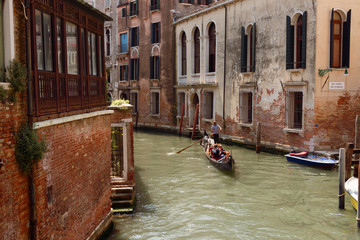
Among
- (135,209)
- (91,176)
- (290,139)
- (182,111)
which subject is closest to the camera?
(91,176)

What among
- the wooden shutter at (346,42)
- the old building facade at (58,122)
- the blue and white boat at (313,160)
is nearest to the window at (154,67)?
the blue and white boat at (313,160)

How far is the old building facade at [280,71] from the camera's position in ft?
45.3

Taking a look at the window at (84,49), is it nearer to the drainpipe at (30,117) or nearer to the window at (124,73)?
the drainpipe at (30,117)

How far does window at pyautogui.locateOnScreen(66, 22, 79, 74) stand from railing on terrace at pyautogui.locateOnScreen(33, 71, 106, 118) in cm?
14

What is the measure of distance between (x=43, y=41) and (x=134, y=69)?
890 inches

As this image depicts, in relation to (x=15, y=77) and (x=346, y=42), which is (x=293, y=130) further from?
Answer: (x=15, y=77)

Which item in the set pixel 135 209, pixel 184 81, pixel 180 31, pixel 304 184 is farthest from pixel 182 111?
pixel 135 209

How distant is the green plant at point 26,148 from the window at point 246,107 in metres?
14.1

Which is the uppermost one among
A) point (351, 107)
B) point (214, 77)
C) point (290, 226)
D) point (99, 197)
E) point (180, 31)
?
point (180, 31)

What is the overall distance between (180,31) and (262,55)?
25.4ft

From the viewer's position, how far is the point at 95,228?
6.75 meters

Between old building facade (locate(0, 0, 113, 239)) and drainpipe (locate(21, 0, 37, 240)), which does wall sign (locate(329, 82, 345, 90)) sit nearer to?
old building facade (locate(0, 0, 113, 239))

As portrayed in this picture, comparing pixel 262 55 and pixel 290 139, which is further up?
pixel 262 55

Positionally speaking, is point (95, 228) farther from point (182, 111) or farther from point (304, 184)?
point (182, 111)
